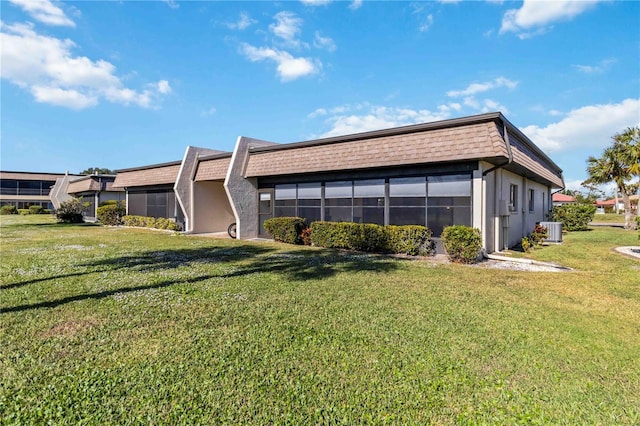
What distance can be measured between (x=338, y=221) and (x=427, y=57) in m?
7.70

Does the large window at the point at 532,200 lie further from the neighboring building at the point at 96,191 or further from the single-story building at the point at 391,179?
the neighboring building at the point at 96,191

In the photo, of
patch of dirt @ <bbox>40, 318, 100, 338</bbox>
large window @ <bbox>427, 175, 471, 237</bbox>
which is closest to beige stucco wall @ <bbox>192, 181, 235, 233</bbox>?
large window @ <bbox>427, 175, 471, 237</bbox>

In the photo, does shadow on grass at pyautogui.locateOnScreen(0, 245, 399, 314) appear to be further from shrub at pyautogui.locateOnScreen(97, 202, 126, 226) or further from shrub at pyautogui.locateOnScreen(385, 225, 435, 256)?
shrub at pyautogui.locateOnScreen(97, 202, 126, 226)

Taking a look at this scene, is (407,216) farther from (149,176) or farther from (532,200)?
(149,176)

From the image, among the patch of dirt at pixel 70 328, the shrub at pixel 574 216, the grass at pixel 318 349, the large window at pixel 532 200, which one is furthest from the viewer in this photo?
the shrub at pixel 574 216

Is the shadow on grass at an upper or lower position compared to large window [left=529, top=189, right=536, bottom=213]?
lower

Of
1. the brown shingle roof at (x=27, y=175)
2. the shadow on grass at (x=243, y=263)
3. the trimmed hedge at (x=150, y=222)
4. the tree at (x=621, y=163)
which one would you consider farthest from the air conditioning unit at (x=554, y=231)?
the brown shingle roof at (x=27, y=175)

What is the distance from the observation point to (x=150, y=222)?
2141 cm

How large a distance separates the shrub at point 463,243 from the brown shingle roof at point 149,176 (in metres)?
15.7

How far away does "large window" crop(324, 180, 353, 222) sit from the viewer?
1290 cm

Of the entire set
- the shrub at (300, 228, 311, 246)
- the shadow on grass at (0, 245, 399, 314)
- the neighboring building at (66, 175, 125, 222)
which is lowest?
the shadow on grass at (0, 245, 399, 314)

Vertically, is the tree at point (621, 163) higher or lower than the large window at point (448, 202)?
higher

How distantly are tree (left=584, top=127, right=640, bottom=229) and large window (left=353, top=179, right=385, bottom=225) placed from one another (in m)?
22.7

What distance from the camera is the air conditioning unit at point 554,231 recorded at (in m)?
14.4
